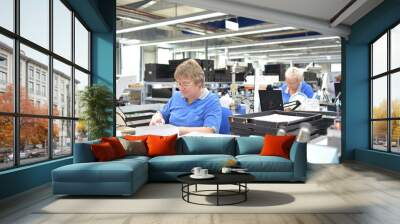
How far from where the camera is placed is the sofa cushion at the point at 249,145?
7.33 meters

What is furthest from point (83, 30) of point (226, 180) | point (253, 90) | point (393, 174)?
point (393, 174)

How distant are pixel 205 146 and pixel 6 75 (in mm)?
3335

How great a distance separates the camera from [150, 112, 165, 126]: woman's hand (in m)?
9.42

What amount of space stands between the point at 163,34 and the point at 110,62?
254 inches

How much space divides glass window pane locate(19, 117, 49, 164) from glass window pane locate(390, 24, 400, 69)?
276 inches

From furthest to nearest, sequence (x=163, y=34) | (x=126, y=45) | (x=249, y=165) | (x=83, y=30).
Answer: (x=163, y=34), (x=126, y=45), (x=83, y=30), (x=249, y=165)

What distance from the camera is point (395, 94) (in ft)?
29.9

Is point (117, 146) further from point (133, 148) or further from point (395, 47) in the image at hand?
point (395, 47)

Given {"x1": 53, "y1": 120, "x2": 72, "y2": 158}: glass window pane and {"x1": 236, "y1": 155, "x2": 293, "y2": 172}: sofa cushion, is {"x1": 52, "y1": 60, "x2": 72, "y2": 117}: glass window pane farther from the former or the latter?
{"x1": 236, "y1": 155, "x2": 293, "y2": 172}: sofa cushion

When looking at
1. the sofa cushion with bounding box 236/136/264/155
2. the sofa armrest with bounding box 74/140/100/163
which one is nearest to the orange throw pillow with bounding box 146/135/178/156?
the sofa cushion with bounding box 236/136/264/155

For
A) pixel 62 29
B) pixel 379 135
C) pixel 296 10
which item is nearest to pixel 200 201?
pixel 62 29

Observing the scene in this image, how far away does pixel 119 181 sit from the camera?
5.24 meters

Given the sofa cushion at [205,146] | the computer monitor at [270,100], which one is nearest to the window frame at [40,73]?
the sofa cushion at [205,146]

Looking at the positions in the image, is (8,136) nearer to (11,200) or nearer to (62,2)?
(11,200)
